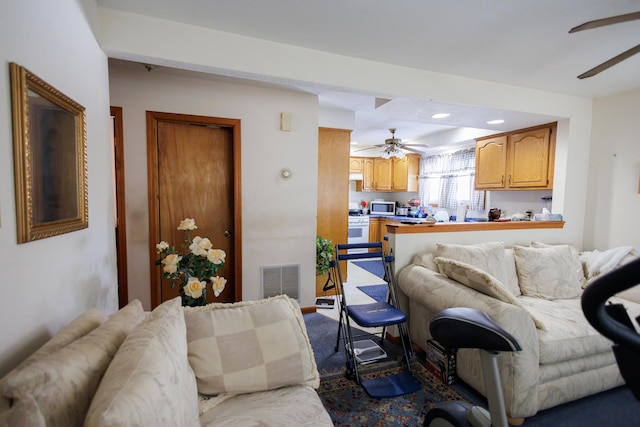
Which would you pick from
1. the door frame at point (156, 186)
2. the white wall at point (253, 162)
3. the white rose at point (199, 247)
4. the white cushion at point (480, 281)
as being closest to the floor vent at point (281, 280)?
the white wall at point (253, 162)

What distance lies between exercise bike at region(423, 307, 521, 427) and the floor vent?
6.68ft

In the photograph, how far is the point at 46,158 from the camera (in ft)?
3.39

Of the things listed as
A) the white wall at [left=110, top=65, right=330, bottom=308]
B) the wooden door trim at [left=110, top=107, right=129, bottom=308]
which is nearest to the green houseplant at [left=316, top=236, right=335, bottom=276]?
the white wall at [left=110, top=65, right=330, bottom=308]

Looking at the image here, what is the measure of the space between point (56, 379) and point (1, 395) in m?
0.09

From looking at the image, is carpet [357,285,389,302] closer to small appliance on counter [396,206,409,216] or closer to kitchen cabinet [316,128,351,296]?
kitchen cabinet [316,128,351,296]

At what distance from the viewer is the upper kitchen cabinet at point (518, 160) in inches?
128

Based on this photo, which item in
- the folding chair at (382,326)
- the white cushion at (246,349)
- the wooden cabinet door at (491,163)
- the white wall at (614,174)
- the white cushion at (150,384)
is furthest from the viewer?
the wooden cabinet door at (491,163)

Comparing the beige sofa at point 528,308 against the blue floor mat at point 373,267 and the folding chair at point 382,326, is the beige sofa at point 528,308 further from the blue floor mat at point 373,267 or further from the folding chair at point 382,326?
the blue floor mat at point 373,267

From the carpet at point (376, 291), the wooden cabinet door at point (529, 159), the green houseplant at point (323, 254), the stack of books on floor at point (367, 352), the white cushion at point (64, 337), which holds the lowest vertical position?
the stack of books on floor at point (367, 352)

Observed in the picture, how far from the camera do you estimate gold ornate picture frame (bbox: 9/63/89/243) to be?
882mm

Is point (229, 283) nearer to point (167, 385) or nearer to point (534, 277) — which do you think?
point (167, 385)

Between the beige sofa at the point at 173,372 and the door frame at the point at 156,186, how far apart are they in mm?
1483

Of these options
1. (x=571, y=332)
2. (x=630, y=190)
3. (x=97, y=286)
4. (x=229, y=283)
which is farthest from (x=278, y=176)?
(x=630, y=190)

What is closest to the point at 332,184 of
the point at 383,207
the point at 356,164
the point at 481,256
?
the point at 481,256
